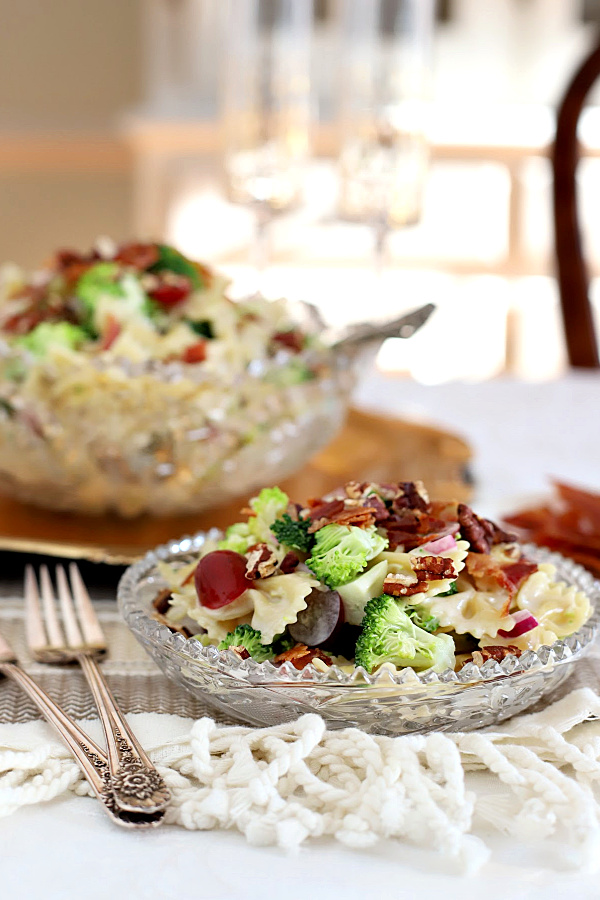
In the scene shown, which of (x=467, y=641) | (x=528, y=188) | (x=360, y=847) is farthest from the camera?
(x=528, y=188)

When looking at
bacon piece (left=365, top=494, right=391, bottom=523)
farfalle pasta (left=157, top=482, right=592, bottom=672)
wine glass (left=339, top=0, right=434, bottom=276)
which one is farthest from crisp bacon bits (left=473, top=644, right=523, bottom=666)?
wine glass (left=339, top=0, right=434, bottom=276)

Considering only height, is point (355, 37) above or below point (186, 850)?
above

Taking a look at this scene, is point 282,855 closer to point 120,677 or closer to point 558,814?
point 558,814

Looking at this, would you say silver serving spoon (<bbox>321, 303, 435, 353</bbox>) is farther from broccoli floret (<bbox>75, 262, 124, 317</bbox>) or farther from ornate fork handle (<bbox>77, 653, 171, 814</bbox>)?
ornate fork handle (<bbox>77, 653, 171, 814</bbox>)

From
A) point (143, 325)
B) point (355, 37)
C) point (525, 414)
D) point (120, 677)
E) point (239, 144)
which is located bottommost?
point (525, 414)

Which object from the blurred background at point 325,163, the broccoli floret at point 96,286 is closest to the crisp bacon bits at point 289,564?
the broccoli floret at point 96,286

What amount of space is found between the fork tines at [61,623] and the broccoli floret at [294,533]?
168 millimetres

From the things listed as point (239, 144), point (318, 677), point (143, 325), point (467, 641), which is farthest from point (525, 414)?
point (318, 677)

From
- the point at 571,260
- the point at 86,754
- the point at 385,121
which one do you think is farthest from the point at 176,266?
the point at 571,260

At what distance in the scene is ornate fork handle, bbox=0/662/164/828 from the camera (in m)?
0.49

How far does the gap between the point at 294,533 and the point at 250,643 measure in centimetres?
8

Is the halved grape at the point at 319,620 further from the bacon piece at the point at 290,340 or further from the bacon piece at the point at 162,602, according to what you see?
the bacon piece at the point at 290,340

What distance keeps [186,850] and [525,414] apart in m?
1.11

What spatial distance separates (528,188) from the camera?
3.70m
